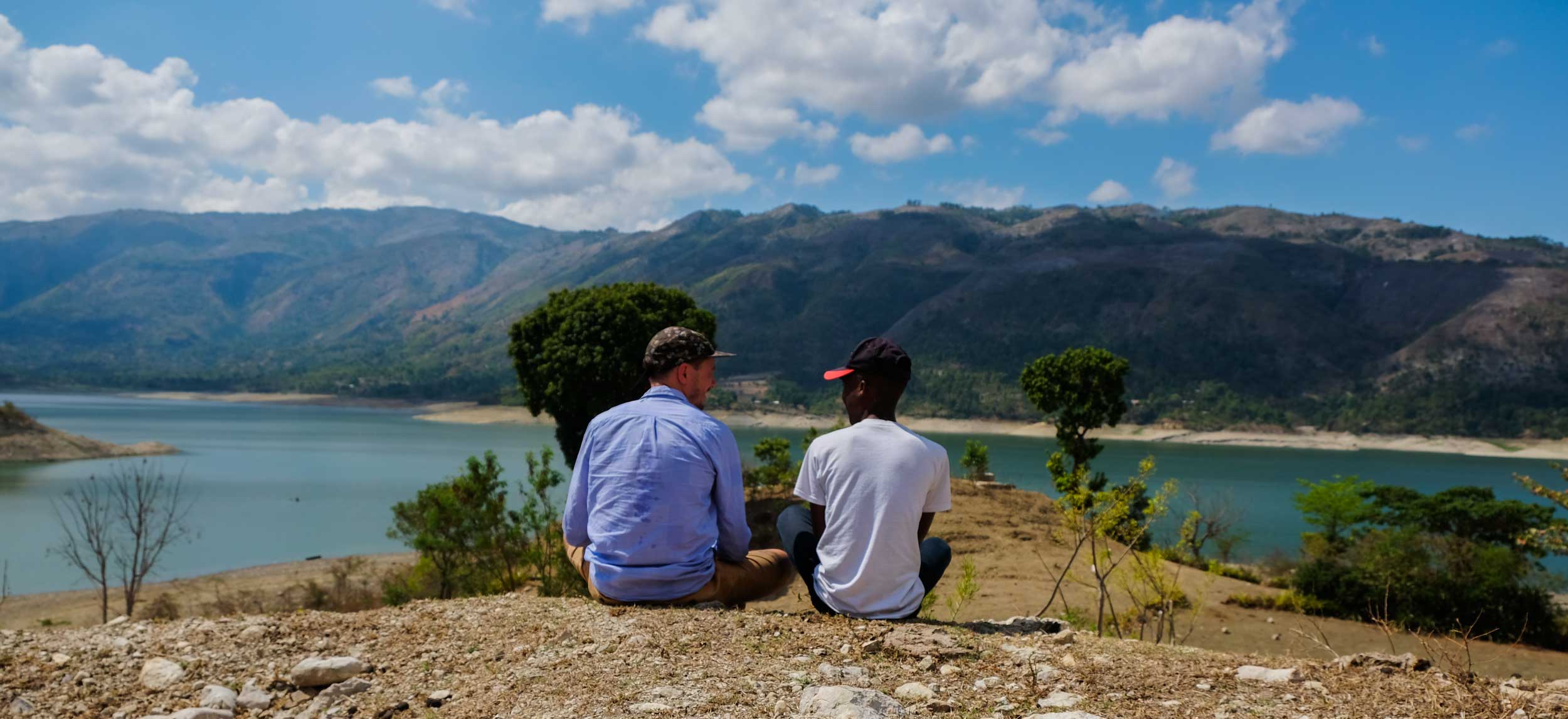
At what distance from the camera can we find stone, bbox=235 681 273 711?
3.48 m

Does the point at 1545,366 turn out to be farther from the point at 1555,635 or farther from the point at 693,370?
the point at 693,370

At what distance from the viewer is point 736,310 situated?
16750 centimetres

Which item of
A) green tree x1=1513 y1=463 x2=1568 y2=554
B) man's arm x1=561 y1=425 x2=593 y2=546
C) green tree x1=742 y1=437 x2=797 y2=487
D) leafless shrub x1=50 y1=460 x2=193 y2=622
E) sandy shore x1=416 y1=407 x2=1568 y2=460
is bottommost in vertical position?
sandy shore x1=416 y1=407 x2=1568 y2=460

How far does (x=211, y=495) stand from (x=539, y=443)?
2686 centimetres

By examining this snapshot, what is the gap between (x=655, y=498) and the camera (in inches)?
144

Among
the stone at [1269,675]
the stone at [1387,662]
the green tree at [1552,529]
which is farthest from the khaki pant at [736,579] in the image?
the green tree at [1552,529]

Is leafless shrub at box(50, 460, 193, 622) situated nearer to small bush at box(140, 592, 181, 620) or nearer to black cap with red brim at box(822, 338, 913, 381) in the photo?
small bush at box(140, 592, 181, 620)

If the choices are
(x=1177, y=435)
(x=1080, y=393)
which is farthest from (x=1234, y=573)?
(x=1177, y=435)

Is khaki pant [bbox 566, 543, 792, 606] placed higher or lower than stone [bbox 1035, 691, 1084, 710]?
higher

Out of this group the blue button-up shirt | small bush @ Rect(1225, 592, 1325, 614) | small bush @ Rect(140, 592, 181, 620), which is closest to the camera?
the blue button-up shirt

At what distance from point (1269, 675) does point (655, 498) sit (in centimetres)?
239

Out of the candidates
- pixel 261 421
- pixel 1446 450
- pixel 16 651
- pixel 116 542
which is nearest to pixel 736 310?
pixel 261 421

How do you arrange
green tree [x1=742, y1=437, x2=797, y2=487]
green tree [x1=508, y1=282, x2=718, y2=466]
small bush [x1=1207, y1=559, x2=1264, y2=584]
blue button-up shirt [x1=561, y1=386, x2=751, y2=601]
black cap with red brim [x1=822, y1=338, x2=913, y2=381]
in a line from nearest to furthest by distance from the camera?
blue button-up shirt [x1=561, y1=386, x2=751, y2=601] < black cap with red brim [x1=822, y1=338, x2=913, y2=381] < green tree [x1=508, y1=282, x2=718, y2=466] < small bush [x1=1207, y1=559, x2=1264, y2=584] < green tree [x1=742, y1=437, x2=797, y2=487]

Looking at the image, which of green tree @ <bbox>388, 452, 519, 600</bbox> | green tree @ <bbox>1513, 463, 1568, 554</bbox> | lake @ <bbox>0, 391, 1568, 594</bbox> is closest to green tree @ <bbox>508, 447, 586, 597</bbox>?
green tree @ <bbox>388, 452, 519, 600</bbox>
